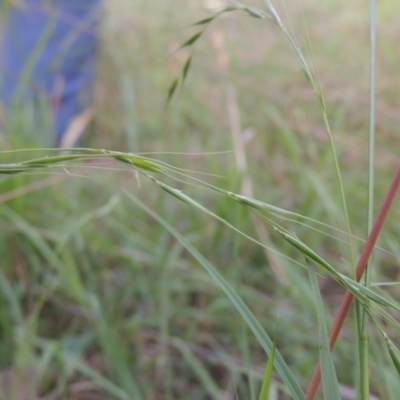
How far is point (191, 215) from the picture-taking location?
4.26 feet

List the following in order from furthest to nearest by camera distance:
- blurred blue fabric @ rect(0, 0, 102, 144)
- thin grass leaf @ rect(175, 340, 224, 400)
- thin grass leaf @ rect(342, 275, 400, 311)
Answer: blurred blue fabric @ rect(0, 0, 102, 144), thin grass leaf @ rect(175, 340, 224, 400), thin grass leaf @ rect(342, 275, 400, 311)

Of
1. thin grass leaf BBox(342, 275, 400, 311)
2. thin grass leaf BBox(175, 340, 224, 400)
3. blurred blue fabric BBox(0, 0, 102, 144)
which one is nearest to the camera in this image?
thin grass leaf BBox(342, 275, 400, 311)

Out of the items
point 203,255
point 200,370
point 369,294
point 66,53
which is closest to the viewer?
point 369,294

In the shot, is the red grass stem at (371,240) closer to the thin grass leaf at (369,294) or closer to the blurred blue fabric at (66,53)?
the thin grass leaf at (369,294)

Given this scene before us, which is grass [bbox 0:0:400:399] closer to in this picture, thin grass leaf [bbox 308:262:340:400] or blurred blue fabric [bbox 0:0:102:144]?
thin grass leaf [bbox 308:262:340:400]

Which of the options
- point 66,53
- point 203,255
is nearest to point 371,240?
point 203,255

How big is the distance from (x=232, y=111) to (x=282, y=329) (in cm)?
65

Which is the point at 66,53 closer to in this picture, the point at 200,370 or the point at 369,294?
the point at 200,370

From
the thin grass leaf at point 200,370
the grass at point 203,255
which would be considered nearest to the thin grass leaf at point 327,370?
the grass at point 203,255

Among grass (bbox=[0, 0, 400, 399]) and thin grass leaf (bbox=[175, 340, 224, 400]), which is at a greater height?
grass (bbox=[0, 0, 400, 399])

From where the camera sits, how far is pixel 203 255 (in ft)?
3.83

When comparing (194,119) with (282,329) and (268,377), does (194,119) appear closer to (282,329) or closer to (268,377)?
(282,329)

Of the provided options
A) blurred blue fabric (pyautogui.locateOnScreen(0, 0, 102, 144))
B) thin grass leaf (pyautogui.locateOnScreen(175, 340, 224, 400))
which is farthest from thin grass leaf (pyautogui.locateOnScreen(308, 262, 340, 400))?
blurred blue fabric (pyautogui.locateOnScreen(0, 0, 102, 144))

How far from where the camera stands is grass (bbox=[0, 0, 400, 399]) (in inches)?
A: 34.9
